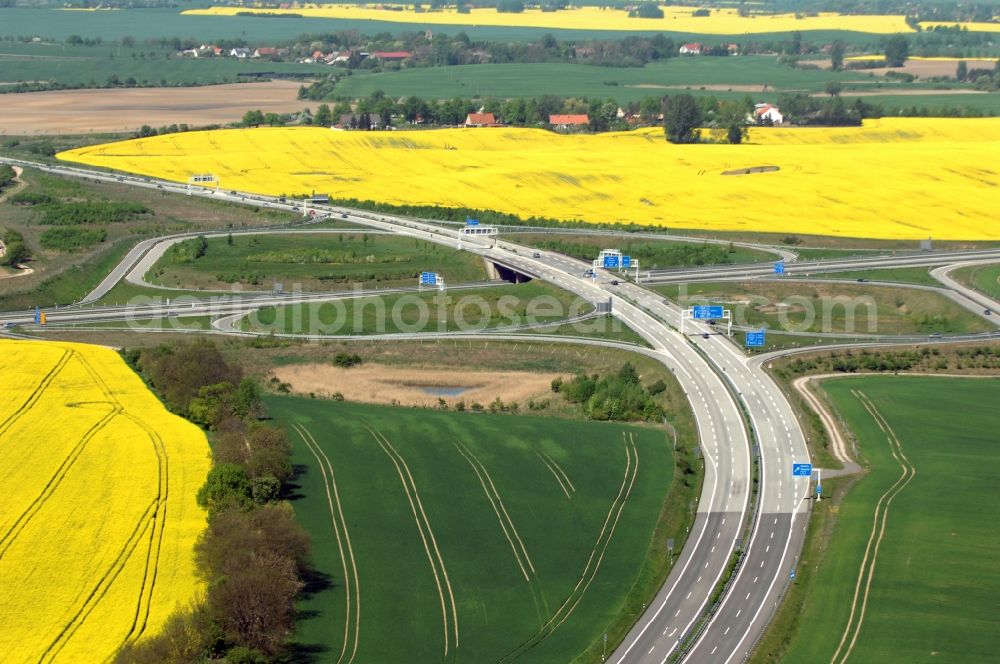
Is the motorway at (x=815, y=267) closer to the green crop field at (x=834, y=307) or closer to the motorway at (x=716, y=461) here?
the motorway at (x=716, y=461)

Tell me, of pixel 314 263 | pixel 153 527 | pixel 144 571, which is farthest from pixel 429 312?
pixel 144 571

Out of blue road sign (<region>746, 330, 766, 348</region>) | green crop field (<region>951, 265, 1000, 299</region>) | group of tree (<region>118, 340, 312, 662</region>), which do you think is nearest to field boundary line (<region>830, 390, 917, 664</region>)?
blue road sign (<region>746, 330, 766, 348</region>)

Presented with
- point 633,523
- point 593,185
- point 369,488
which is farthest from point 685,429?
point 593,185

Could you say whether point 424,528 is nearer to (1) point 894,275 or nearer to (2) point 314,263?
(2) point 314,263

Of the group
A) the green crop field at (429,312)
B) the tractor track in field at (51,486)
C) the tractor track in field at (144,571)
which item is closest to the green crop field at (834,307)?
the green crop field at (429,312)

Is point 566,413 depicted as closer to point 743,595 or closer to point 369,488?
point 369,488
